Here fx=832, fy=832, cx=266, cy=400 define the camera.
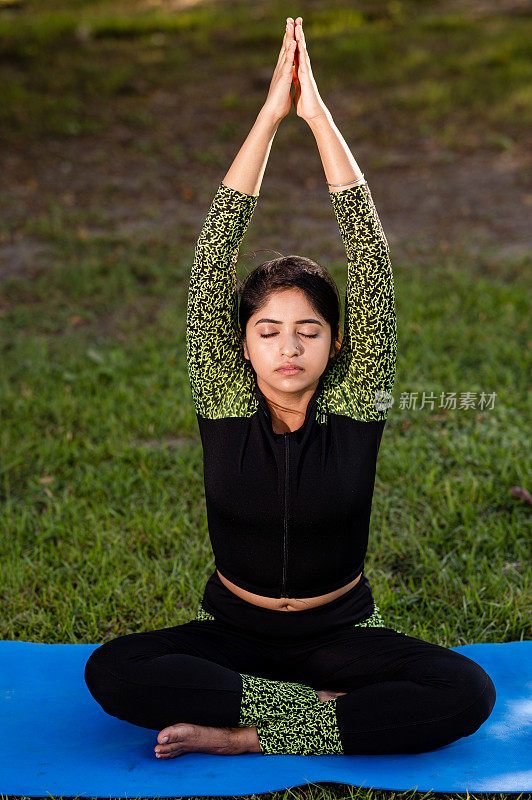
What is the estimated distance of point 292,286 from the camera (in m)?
2.16

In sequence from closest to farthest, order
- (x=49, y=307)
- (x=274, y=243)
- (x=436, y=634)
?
(x=436, y=634) → (x=49, y=307) → (x=274, y=243)

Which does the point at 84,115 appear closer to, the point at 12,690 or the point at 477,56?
the point at 477,56

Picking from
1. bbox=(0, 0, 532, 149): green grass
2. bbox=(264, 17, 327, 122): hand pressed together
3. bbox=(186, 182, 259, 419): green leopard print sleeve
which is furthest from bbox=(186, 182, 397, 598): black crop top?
bbox=(0, 0, 532, 149): green grass

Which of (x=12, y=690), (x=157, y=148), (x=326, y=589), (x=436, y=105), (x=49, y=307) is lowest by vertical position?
(x=12, y=690)

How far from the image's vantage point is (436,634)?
2652mm

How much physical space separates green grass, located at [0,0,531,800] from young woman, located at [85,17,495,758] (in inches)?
8.5

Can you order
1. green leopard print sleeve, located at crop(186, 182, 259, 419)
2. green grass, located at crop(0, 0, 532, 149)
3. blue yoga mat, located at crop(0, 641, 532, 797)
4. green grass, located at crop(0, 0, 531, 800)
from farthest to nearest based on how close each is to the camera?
green grass, located at crop(0, 0, 532, 149), green grass, located at crop(0, 0, 531, 800), green leopard print sleeve, located at crop(186, 182, 259, 419), blue yoga mat, located at crop(0, 641, 532, 797)

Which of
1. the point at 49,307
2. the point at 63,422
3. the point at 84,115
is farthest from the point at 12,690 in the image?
the point at 84,115

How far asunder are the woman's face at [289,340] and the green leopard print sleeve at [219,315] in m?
0.11

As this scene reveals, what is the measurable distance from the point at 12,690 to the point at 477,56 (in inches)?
375

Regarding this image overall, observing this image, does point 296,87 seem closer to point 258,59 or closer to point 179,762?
point 179,762

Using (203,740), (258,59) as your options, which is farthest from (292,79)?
(258,59)

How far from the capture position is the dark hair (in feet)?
7.12

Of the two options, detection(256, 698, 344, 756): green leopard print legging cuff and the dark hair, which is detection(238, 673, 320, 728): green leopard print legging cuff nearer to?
detection(256, 698, 344, 756): green leopard print legging cuff
